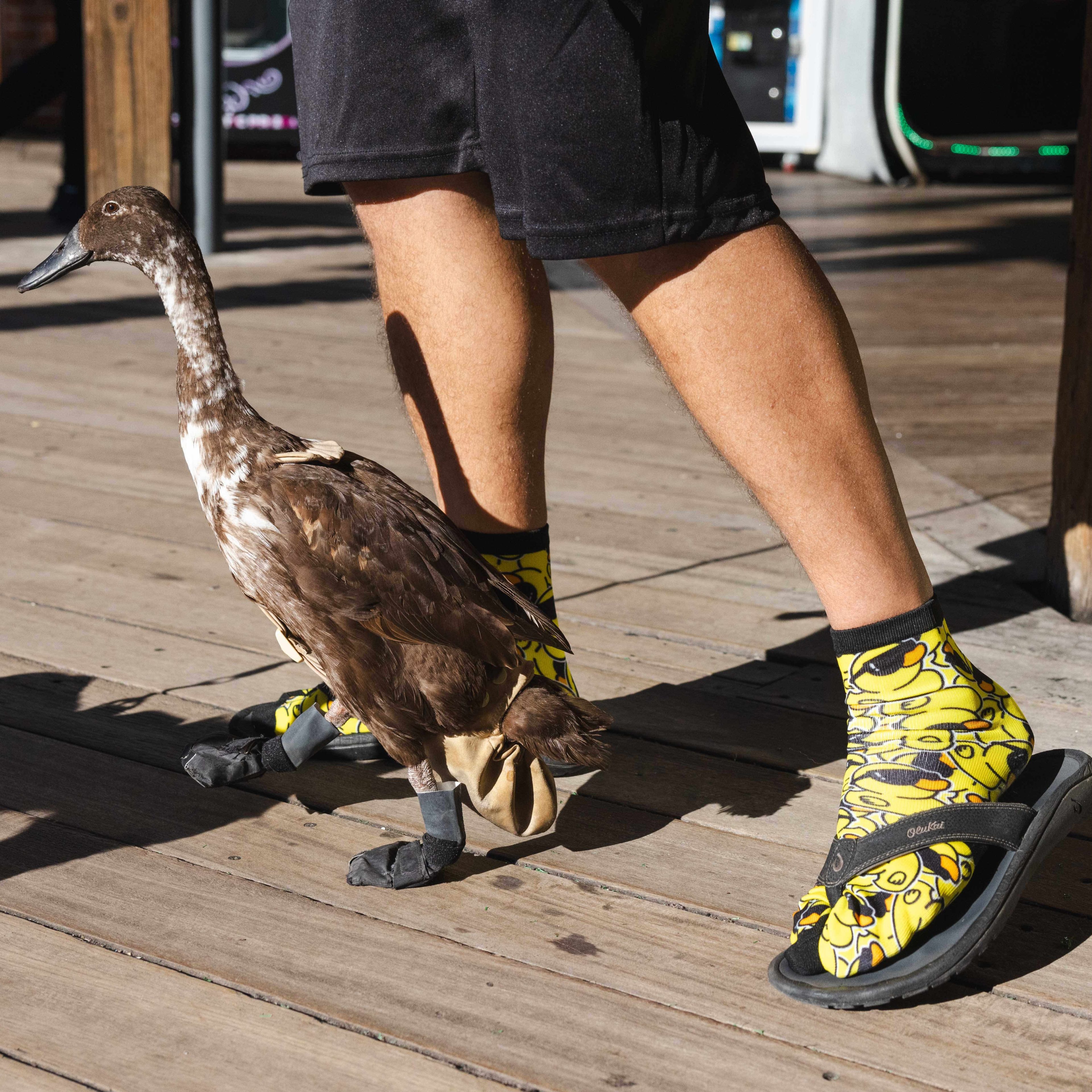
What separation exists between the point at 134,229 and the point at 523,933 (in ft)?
2.84

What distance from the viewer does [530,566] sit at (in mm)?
1857

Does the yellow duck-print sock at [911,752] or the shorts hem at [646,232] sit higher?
the shorts hem at [646,232]

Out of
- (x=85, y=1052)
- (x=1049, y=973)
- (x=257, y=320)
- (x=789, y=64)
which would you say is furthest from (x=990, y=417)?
(x=789, y=64)

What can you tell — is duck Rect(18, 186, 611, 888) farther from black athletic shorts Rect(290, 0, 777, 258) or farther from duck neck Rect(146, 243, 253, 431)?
black athletic shorts Rect(290, 0, 777, 258)

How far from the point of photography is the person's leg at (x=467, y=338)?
1.72 metres

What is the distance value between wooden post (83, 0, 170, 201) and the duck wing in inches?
200

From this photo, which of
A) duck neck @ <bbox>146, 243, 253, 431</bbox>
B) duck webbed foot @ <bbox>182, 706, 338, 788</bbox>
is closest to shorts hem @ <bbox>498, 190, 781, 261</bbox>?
duck neck @ <bbox>146, 243, 253, 431</bbox>

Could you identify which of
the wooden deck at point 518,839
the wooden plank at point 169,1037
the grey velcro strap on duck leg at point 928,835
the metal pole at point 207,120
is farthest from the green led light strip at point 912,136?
the wooden plank at point 169,1037

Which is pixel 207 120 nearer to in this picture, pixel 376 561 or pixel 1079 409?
pixel 1079 409

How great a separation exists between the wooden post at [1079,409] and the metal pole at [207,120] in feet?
14.7

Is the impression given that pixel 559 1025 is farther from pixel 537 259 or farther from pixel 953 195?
pixel 953 195

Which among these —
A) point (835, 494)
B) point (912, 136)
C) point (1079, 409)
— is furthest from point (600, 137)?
point (912, 136)

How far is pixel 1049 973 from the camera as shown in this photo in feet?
4.76

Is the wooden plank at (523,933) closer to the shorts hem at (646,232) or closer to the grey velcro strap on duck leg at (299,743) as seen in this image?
the grey velcro strap on duck leg at (299,743)
